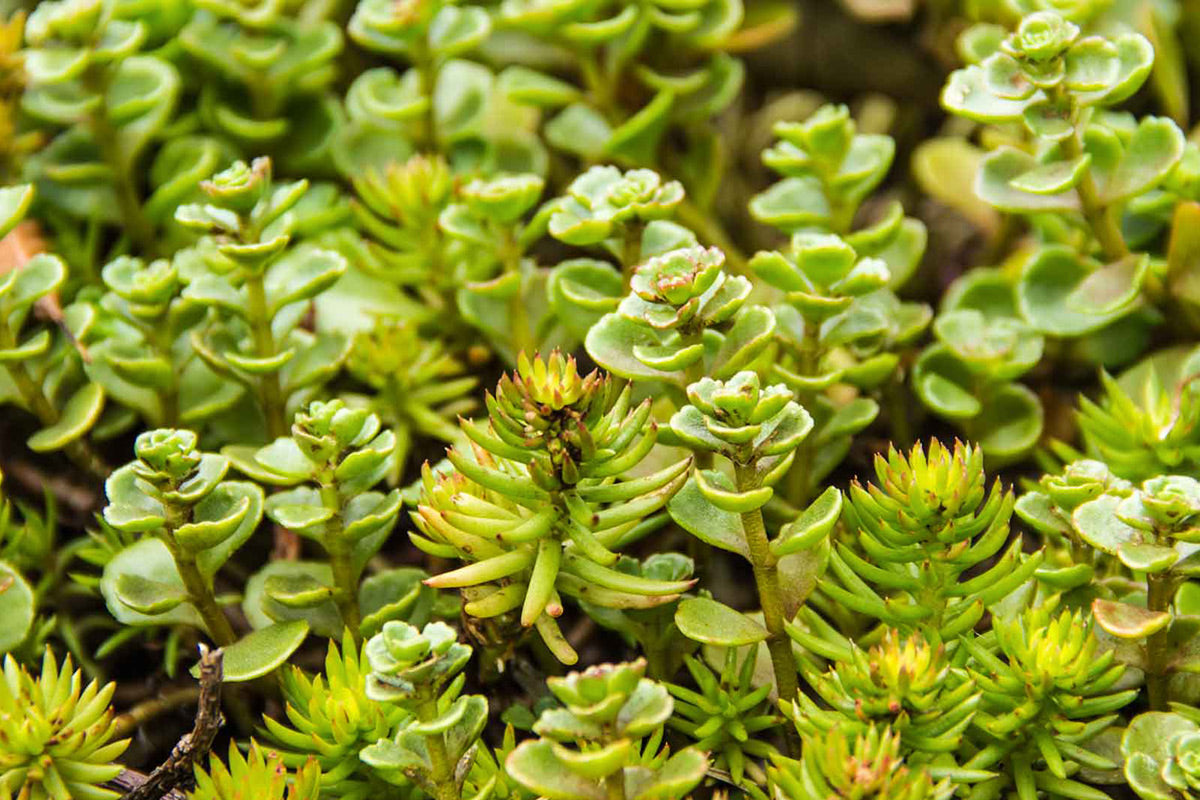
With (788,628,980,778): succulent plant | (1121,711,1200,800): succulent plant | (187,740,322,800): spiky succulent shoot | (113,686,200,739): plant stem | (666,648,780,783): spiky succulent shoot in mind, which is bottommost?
(113,686,200,739): plant stem

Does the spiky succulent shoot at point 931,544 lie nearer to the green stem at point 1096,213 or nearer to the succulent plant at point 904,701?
the succulent plant at point 904,701

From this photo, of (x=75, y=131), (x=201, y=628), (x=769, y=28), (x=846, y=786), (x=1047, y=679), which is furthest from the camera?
(x=769, y=28)

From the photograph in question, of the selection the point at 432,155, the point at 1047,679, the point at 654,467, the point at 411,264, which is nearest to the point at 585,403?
the point at 654,467

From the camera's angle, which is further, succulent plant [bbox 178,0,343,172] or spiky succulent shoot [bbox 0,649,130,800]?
succulent plant [bbox 178,0,343,172]

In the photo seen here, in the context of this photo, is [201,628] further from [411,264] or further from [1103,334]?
[1103,334]

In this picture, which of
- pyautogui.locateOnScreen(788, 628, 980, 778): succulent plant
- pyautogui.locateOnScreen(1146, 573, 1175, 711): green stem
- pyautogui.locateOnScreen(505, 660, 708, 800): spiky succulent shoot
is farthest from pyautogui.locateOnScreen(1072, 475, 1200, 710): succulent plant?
pyautogui.locateOnScreen(505, 660, 708, 800): spiky succulent shoot

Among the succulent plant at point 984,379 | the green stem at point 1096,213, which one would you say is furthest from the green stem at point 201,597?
the green stem at point 1096,213

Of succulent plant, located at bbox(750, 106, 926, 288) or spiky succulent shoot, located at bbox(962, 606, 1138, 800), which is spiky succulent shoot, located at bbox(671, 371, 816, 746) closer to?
spiky succulent shoot, located at bbox(962, 606, 1138, 800)
